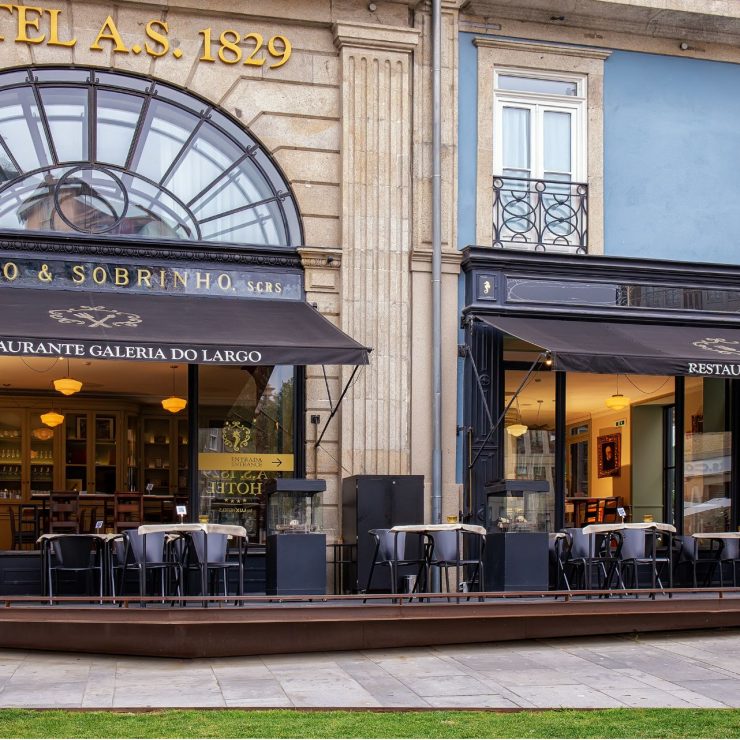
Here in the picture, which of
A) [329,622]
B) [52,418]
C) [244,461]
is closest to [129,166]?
[244,461]

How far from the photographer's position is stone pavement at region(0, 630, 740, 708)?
335 inches

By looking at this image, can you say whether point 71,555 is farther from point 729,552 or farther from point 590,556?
point 729,552

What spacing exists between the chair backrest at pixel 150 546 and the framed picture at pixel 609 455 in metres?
5.93

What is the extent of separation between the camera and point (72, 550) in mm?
Answer: 12008

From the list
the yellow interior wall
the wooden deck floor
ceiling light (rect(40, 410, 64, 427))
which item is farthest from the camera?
ceiling light (rect(40, 410, 64, 427))

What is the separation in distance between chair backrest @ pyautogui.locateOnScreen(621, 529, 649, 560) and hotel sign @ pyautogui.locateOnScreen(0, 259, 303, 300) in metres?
4.44

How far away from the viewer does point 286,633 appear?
1064cm

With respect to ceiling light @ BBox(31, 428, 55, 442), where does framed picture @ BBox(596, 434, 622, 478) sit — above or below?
below

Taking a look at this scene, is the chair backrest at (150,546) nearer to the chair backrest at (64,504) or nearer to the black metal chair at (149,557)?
the black metal chair at (149,557)

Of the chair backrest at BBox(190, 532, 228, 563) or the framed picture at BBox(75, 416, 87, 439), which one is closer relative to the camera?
the chair backrest at BBox(190, 532, 228, 563)

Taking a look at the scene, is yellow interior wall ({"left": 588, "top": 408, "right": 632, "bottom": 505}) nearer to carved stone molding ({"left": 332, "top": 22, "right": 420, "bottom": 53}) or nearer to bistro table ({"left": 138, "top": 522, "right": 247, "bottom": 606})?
carved stone molding ({"left": 332, "top": 22, "right": 420, "bottom": 53})

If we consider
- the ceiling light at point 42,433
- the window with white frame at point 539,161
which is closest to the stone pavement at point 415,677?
the window with white frame at point 539,161

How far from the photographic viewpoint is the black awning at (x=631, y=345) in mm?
12617

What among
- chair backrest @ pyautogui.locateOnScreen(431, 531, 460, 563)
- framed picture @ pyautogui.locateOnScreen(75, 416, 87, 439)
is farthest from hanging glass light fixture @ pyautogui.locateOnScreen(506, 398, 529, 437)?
framed picture @ pyautogui.locateOnScreen(75, 416, 87, 439)
